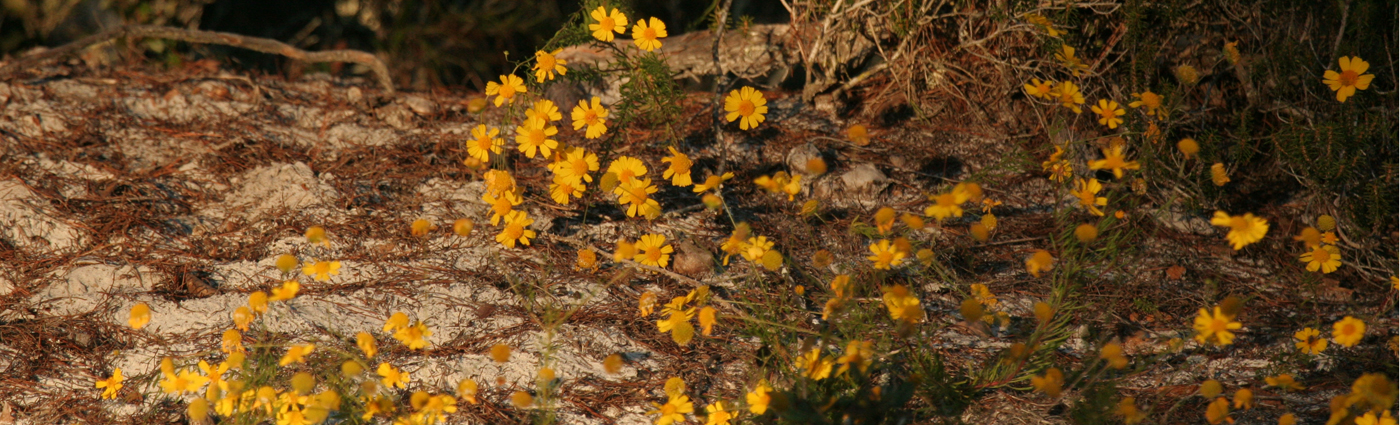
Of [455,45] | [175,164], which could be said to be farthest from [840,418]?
[455,45]

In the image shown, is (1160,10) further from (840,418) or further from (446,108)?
(446,108)

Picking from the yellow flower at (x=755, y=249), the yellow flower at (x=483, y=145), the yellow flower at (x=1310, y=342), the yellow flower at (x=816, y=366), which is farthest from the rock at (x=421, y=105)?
the yellow flower at (x=1310, y=342)

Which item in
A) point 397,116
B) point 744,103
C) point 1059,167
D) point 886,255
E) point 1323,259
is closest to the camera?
point 886,255

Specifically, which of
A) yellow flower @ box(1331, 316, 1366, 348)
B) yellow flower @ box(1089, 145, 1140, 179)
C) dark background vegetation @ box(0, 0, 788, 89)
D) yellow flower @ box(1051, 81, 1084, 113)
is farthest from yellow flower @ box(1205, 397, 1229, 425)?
dark background vegetation @ box(0, 0, 788, 89)

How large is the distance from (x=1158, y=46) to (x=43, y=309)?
11.2ft

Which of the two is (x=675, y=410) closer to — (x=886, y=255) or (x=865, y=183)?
(x=886, y=255)

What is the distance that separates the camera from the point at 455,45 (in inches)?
214

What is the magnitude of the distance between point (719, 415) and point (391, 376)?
73 cm

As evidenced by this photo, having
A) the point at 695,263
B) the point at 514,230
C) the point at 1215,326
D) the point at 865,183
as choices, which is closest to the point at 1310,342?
the point at 1215,326

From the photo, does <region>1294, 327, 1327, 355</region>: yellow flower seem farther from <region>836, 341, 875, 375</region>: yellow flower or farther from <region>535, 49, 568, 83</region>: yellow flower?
<region>535, 49, 568, 83</region>: yellow flower

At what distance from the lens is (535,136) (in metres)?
2.46

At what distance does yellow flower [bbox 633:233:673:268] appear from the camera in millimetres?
2357

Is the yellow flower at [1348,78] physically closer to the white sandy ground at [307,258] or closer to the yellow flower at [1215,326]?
the white sandy ground at [307,258]

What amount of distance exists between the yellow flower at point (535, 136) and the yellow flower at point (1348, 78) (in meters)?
2.09
